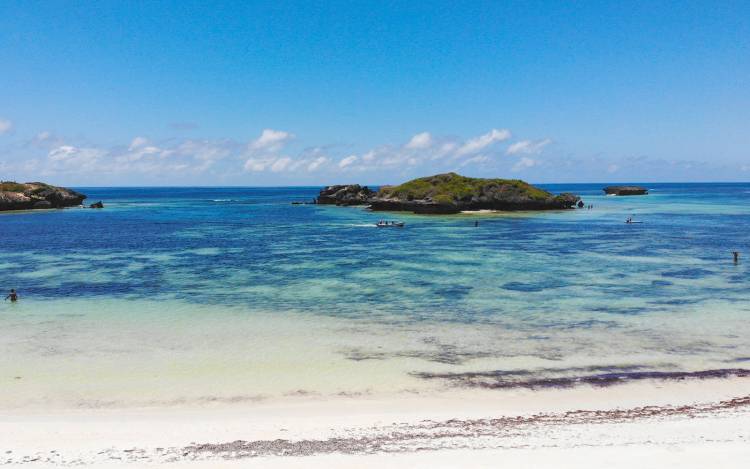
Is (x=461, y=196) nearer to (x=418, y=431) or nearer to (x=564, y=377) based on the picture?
(x=564, y=377)

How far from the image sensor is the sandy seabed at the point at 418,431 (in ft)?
41.2

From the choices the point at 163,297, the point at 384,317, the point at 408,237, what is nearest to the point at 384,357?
the point at 384,317

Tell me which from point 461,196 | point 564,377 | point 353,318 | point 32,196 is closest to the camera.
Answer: point 564,377

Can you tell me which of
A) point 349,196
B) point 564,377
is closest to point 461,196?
point 349,196

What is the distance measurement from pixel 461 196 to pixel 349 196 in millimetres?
49617

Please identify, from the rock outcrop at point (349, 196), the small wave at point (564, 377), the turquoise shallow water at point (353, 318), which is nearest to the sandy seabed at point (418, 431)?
the small wave at point (564, 377)

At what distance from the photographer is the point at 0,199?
125m

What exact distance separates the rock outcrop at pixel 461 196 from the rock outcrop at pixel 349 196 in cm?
2916

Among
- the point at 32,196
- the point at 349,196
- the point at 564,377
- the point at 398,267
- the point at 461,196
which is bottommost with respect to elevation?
the point at 564,377

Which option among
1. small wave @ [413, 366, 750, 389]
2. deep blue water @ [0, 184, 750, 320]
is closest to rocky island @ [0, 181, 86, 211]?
deep blue water @ [0, 184, 750, 320]

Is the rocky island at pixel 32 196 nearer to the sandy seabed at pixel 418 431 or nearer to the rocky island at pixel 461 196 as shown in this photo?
the rocky island at pixel 461 196

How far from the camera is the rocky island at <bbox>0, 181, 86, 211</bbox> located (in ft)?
419

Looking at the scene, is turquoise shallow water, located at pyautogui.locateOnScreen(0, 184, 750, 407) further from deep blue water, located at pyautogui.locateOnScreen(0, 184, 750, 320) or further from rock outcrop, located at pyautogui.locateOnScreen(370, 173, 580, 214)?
rock outcrop, located at pyautogui.locateOnScreen(370, 173, 580, 214)

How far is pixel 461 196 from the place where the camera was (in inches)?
4496
